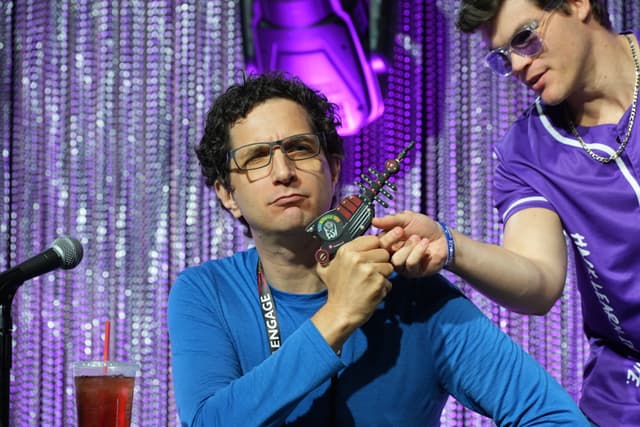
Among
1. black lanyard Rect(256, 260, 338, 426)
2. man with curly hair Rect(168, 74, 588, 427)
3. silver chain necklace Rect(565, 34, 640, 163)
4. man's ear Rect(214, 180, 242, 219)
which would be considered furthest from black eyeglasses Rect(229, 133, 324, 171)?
silver chain necklace Rect(565, 34, 640, 163)

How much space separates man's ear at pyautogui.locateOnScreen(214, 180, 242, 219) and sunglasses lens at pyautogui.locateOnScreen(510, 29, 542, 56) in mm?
692

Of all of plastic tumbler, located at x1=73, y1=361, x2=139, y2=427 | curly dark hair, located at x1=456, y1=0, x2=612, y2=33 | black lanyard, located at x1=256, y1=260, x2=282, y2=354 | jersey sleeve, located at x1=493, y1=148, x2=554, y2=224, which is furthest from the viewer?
jersey sleeve, located at x1=493, y1=148, x2=554, y2=224

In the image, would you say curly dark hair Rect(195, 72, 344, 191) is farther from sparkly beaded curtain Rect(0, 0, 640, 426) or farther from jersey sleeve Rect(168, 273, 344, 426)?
sparkly beaded curtain Rect(0, 0, 640, 426)

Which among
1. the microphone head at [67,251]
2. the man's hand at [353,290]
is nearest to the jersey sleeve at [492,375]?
the man's hand at [353,290]

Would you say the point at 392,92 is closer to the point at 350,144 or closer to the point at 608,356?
the point at 350,144

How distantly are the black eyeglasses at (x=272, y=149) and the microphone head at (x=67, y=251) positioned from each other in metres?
Answer: 0.40

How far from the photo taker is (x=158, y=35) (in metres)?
2.92

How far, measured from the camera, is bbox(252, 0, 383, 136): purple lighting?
2725mm

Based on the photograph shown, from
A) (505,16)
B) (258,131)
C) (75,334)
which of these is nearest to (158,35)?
(75,334)

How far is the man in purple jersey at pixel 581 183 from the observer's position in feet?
5.57

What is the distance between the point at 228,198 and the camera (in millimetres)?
1862

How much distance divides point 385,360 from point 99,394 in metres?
0.54

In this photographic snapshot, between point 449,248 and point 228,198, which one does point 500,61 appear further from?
point 228,198

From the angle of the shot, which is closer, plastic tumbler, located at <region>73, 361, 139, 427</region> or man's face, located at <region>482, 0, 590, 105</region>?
plastic tumbler, located at <region>73, 361, 139, 427</region>
